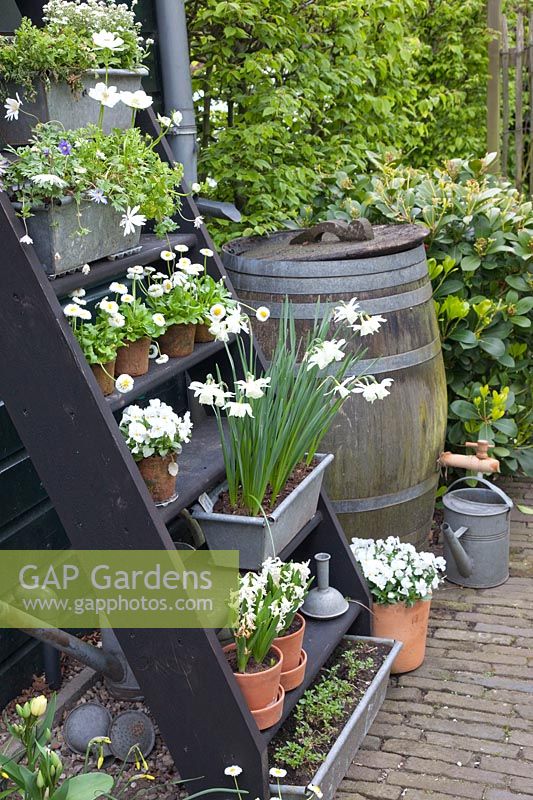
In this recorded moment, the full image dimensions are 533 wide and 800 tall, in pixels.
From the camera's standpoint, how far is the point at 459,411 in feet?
13.0

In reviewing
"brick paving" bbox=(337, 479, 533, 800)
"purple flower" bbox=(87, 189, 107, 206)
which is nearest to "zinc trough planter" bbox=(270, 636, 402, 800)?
"brick paving" bbox=(337, 479, 533, 800)

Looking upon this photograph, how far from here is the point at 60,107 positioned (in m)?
2.18

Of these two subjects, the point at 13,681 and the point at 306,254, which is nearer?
the point at 13,681

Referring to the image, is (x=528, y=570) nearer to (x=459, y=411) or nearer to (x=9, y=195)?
(x=459, y=411)

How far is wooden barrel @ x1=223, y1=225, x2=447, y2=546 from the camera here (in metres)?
3.12

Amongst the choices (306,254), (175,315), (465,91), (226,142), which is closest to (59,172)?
(175,315)

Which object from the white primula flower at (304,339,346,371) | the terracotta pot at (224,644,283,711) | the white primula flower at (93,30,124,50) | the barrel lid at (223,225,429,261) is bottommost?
the terracotta pot at (224,644,283,711)

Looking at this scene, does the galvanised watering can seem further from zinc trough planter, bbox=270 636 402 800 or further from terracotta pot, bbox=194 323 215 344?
terracotta pot, bbox=194 323 215 344

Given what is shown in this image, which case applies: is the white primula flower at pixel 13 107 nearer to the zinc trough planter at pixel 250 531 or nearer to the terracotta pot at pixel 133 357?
the terracotta pot at pixel 133 357

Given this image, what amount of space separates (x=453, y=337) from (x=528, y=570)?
984 millimetres

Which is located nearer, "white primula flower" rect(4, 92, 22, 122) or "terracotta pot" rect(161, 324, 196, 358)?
"white primula flower" rect(4, 92, 22, 122)

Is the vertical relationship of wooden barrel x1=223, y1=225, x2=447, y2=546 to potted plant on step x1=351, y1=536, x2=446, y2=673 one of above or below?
above

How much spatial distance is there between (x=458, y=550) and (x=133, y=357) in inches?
65.2

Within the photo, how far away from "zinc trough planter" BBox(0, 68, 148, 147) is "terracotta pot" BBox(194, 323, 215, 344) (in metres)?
0.61
